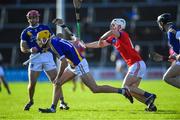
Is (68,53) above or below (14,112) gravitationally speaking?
above

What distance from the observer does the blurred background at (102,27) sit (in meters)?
39.2

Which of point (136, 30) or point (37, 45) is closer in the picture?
point (37, 45)

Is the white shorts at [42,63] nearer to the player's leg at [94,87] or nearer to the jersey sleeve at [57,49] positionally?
the jersey sleeve at [57,49]

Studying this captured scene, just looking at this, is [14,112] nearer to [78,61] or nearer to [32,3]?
[78,61]

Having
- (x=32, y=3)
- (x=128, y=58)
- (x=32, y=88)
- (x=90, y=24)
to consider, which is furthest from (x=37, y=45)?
(x=32, y=3)

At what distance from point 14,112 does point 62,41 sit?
97.9 inches

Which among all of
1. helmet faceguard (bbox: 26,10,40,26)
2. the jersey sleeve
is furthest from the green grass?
helmet faceguard (bbox: 26,10,40,26)

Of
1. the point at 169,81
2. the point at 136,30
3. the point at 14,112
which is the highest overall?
the point at 169,81

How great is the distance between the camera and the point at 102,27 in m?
40.1

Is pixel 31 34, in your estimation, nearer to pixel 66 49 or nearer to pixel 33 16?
pixel 33 16

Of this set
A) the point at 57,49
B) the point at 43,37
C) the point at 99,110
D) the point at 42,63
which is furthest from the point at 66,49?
the point at 99,110

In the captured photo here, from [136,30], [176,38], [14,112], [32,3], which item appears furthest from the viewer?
[32,3]

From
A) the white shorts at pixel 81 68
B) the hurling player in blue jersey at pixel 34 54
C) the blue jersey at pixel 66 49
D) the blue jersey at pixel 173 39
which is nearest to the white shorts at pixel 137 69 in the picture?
the blue jersey at pixel 173 39

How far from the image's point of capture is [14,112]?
1753cm
